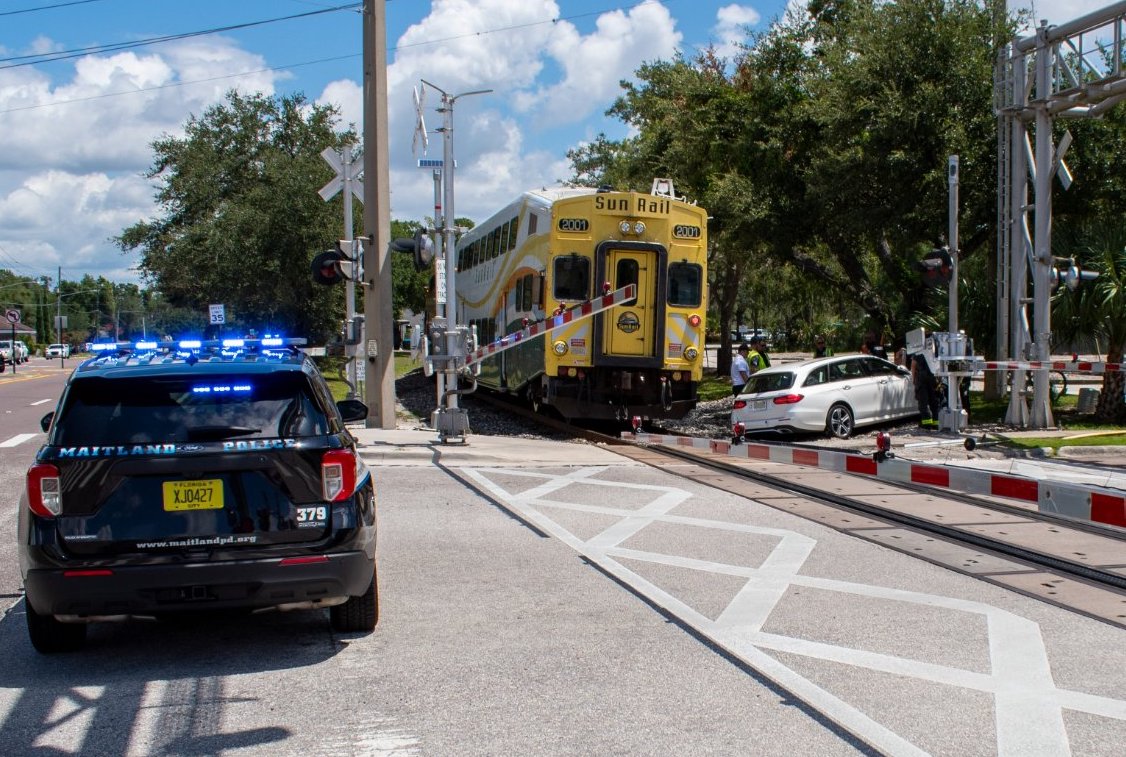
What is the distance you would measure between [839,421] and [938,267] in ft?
10.1

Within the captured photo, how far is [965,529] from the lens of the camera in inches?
387

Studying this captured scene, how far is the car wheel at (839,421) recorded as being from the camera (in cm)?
1891

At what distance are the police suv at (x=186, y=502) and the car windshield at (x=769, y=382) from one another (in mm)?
13566

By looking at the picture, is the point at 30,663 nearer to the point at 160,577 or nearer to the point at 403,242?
the point at 160,577

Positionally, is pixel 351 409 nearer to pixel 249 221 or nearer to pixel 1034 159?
pixel 1034 159

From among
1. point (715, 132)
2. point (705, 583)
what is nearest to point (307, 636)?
point (705, 583)

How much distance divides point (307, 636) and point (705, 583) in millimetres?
2785

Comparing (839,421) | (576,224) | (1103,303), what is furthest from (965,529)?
(1103,303)

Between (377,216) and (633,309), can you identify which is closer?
(377,216)

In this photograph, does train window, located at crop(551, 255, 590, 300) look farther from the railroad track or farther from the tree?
the tree

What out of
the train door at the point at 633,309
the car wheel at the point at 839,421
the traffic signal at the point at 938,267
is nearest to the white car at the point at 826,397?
the car wheel at the point at 839,421

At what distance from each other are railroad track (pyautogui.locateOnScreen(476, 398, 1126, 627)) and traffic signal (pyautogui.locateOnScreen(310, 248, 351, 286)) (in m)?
6.03

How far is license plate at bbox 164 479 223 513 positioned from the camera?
229 inches

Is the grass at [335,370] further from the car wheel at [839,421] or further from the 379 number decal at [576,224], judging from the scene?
the car wheel at [839,421]
